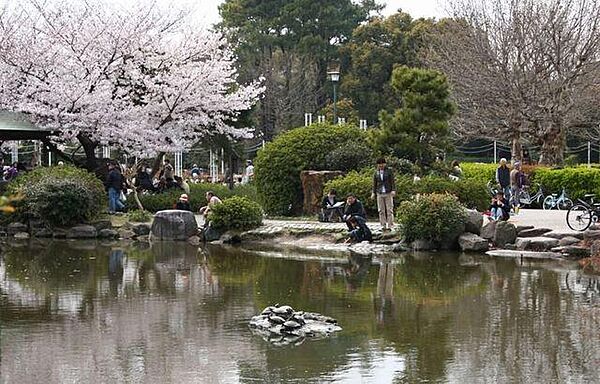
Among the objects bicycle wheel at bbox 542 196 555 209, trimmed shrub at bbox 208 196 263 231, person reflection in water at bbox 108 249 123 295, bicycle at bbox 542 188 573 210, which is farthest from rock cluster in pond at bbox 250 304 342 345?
bicycle wheel at bbox 542 196 555 209

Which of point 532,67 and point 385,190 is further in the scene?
point 532,67

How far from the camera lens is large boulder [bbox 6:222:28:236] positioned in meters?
26.3

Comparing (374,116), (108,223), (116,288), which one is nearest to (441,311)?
(116,288)

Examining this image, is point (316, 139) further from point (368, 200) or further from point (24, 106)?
point (24, 106)

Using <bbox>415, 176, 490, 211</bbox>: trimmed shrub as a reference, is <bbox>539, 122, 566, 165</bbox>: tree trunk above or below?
above

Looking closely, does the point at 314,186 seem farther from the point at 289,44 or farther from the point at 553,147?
the point at 289,44

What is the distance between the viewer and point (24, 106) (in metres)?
30.2

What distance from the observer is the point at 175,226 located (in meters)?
24.7

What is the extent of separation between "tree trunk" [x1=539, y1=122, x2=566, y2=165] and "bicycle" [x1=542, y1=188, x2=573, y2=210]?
4.88 m

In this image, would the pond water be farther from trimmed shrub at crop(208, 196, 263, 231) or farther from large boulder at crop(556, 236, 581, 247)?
trimmed shrub at crop(208, 196, 263, 231)

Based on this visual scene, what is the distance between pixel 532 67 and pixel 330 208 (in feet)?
43.8

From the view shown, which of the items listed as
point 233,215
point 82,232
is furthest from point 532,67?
point 82,232

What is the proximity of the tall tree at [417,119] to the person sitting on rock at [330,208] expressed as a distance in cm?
301

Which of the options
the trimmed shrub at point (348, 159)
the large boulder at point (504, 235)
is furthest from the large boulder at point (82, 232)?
the large boulder at point (504, 235)
